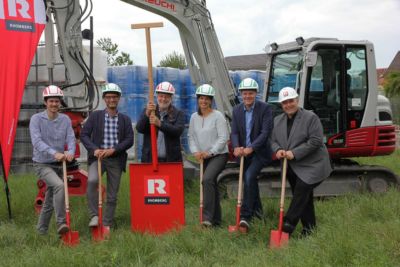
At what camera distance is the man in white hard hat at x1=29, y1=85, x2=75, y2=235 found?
657cm

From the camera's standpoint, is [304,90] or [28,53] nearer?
[28,53]

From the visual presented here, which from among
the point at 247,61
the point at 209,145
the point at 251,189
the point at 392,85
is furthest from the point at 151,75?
the point at 247,61

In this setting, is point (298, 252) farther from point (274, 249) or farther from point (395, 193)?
point (395, 193)

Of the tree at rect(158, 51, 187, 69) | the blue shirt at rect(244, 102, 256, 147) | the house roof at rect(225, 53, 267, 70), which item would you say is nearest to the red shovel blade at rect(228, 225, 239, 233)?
the blue shirt at rect(244, 102, 256, 147)

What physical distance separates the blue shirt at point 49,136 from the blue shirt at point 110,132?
413 mm

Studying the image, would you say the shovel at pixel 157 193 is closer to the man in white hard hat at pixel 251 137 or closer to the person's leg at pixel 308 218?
the man in white hard hat at pixel 251 137

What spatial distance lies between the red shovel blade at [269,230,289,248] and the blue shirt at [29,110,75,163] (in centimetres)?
254

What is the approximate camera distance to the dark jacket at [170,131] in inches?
278

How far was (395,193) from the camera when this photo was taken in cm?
821

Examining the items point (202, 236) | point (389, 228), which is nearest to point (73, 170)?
point (202, 236)

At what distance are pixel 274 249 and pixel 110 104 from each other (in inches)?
108

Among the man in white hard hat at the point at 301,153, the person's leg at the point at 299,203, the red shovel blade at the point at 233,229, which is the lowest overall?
the red shovel blade at the point at 233,229

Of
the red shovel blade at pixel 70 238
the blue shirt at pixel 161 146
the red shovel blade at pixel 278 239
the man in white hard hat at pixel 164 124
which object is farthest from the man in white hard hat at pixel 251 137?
the red shovel blade at pixel 70 238

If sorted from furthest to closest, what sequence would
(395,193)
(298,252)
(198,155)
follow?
(395,193)
(198,155)
(298,252)
